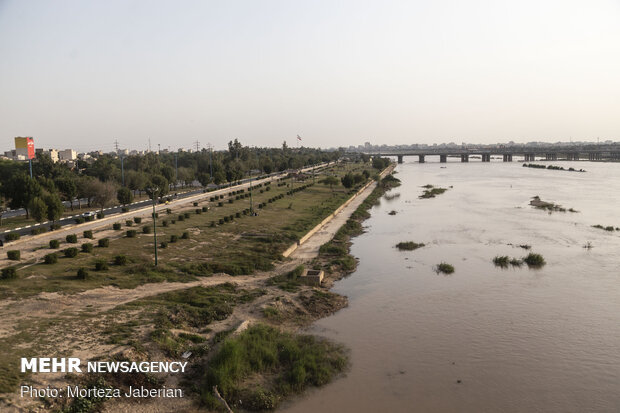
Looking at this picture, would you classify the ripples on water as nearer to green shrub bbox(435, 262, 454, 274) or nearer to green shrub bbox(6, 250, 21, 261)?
green shrub bbox(435, 262, 454, 274)

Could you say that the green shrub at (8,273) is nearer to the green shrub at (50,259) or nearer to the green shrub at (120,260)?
the green shrub at (50,259)

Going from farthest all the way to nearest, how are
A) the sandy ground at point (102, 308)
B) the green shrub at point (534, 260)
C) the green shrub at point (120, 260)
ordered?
1. the green shrub at point (534, 260)
2. the green shrub at point (120, 260)
3. the sandy ground at point (102, 308)

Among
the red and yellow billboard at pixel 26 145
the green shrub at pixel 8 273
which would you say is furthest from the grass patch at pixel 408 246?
the red and yellow billboard at pixel 26 145

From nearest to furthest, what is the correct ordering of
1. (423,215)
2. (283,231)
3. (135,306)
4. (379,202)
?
(135,306) → (283,231) → (423,215) → (379,202)

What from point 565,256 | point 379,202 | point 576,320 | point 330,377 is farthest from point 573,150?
point 330,377

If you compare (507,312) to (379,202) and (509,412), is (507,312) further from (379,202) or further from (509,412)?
(379,202)

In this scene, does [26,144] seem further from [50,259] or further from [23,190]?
[50,259]

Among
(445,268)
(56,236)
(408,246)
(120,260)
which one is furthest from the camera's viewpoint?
(408,246)

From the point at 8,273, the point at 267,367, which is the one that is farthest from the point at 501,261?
the point at 8,273

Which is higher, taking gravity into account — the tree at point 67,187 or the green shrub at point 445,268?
the tree at point 67,187
